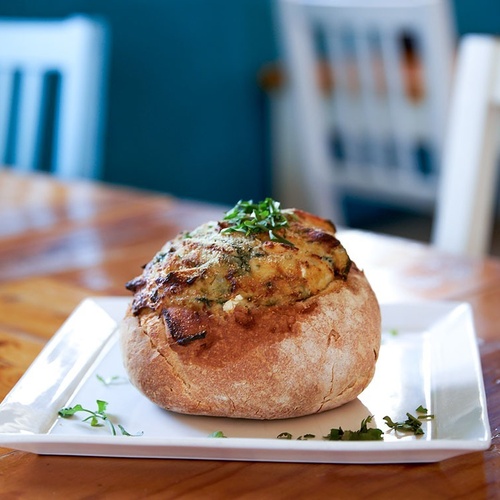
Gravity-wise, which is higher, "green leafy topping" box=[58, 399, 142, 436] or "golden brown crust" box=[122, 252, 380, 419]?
"golden brown crust" box=[122, 252, 380, 419]

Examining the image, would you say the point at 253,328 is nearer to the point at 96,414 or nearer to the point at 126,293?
the point at 96,414

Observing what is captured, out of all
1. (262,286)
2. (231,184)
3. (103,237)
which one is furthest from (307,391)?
(231,184)

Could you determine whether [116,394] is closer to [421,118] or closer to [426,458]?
[426,458]

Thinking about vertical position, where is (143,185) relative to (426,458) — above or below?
below

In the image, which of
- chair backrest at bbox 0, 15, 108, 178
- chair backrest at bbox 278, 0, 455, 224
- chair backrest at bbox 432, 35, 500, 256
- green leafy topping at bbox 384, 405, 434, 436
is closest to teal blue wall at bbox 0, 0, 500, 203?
chair backrest at bbox 278, 0, 455, 224

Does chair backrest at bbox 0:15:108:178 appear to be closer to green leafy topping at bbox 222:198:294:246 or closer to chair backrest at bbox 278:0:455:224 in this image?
chair backrest at bbox 278:0:455:224

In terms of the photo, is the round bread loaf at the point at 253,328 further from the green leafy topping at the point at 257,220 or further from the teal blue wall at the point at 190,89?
the teal blue wall at the point at 190,89
